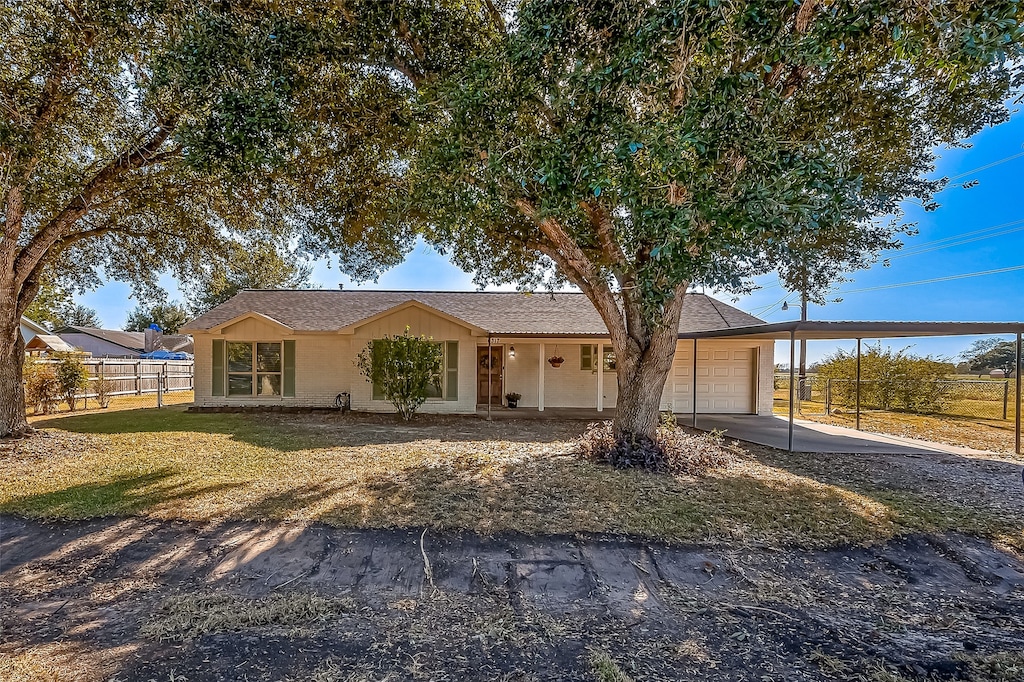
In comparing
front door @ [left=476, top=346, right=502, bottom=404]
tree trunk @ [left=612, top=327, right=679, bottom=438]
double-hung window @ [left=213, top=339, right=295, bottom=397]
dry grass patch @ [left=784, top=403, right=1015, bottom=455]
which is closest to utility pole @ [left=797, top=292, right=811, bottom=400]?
dry grass patch @ [left=784, top=403, right=1015, bottom=455]

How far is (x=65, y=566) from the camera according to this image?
3.91 meters

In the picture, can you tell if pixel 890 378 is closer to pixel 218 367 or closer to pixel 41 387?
pixel 218 367

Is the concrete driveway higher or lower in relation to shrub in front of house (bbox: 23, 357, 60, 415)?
lower

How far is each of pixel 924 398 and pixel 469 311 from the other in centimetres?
1407

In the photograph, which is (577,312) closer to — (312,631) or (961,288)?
(312,631)

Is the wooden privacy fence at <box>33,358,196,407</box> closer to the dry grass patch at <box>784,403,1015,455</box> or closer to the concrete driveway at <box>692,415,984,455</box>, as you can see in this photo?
the concrete driveway at <box>692,415,984,455</box>

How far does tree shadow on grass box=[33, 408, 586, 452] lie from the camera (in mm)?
9555

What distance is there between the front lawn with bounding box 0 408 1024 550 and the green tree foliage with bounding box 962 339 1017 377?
12.8 m

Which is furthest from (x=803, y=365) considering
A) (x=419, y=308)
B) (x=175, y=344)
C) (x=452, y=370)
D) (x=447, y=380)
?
(x=175, y=344)

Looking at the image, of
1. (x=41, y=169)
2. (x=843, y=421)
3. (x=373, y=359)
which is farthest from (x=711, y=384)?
(x=41, y=169)

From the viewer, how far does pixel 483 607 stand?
134 inches

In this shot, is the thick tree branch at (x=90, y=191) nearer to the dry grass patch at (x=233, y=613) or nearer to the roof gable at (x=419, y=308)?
the roof gable at (x=419, y=308)

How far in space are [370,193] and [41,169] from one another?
4.13 metres

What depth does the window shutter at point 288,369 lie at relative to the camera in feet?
45.6
